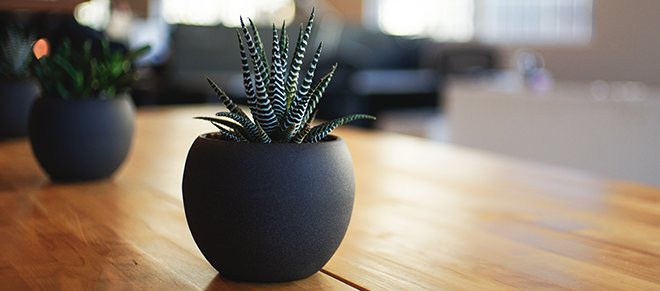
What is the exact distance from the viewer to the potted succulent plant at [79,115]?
2.43ft

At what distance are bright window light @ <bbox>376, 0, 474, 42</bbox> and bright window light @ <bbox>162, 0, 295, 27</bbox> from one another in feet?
4.79

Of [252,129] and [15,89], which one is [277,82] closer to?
[252,129]

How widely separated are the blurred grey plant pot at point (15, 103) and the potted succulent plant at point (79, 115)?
1.06 feet

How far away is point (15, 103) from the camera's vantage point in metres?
1.06

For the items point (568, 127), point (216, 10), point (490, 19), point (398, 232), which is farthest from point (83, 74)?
point (216, 10)

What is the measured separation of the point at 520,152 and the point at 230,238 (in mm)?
2529

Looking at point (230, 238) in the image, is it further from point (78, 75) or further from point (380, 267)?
point (78, 75)

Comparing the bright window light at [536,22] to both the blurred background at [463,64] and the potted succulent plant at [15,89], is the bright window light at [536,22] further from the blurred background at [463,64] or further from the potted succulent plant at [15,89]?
the potted succulent plant at [15,89]

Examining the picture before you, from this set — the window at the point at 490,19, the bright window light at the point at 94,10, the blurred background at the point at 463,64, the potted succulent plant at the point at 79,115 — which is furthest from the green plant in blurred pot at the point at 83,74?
the window at the point at 490,19

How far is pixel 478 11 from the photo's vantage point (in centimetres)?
681

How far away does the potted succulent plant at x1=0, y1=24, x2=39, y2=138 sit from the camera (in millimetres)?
1044

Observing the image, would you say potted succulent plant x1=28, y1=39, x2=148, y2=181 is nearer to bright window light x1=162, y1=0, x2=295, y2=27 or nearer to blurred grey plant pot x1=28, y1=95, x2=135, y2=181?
blurred grey plant pot x1=28, y1=95, x2=135, y2=181

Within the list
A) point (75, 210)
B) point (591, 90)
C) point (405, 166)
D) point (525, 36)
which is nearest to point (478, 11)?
point (525, 36)

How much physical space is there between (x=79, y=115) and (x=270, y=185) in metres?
0.46
